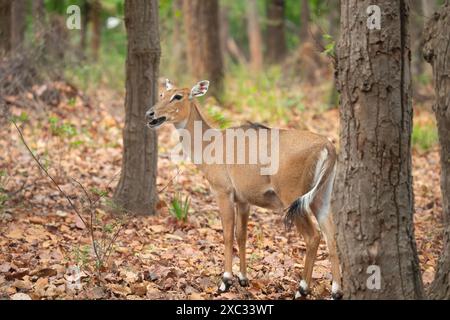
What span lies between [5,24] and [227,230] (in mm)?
7448

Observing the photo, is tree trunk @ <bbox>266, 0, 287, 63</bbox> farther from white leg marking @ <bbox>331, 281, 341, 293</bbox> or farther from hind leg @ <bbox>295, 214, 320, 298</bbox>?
white leg marking @ <bbox>331, 281, 341, 293</bbox>

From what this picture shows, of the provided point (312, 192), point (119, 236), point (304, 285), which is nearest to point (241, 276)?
point (304, 285)

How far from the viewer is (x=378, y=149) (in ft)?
17.6

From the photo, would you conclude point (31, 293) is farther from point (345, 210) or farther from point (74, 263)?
point (345, 210)

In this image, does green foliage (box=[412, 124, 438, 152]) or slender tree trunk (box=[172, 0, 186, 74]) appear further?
slender tree trunk (box=[172, 0, 186, 74])

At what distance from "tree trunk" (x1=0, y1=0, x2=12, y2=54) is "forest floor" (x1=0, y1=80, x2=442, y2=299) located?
1.05 meters

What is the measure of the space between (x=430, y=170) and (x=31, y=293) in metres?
8.59

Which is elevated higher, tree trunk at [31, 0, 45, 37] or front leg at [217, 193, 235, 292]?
tree trunk at [31, 0, 45, 37]

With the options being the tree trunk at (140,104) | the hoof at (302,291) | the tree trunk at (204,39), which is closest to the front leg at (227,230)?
the hoof at (302,291)

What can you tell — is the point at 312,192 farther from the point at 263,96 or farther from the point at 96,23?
the point at 96,23

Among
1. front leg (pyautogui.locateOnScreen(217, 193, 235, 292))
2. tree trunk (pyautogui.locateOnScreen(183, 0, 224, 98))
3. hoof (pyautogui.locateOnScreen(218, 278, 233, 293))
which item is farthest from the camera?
tree trunk (pyautogui.locateOnScreen(183, 0, 224, 98))

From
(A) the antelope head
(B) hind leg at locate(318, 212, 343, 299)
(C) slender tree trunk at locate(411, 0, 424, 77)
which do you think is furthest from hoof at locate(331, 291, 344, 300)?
(C) slender tree trunk at locate(411, 0, 424, 77)

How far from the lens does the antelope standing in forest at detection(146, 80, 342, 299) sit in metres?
7.22

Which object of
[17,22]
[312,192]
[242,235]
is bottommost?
[242,235]
